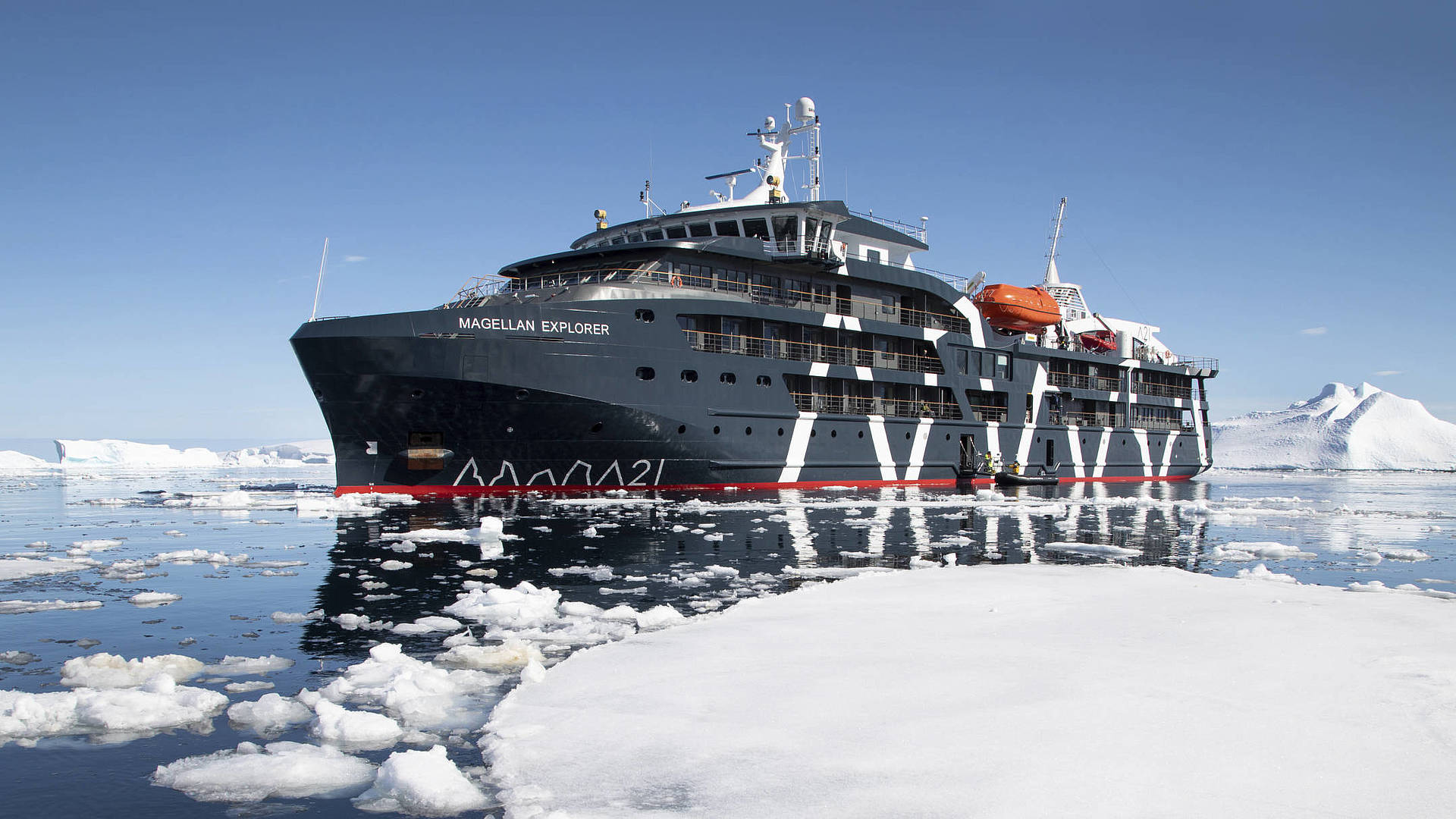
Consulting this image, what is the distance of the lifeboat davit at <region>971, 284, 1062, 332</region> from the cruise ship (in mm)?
86

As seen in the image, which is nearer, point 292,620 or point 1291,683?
point 1291,683

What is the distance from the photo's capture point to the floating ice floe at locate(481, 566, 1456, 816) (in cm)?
335

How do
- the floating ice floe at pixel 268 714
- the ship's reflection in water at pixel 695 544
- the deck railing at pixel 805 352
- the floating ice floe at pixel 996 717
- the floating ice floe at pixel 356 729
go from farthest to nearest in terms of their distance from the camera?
1. the deck railing at pixel 805 352
2. the ship's reflection in water at pixel 695 544
3. the floating ice floe at pixel 268 714
4. the floating ice floe at pixel 356 729
5. the floating ice floe at pixel 996 717

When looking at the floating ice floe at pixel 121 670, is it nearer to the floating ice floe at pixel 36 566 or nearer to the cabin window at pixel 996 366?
the floating ice floe at pixel 36 566

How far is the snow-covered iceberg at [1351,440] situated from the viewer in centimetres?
11538

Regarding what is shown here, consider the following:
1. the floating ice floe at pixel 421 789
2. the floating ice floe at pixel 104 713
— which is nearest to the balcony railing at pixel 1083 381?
the floating ice floe at pixel 104 713

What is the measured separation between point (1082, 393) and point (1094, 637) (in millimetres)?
33143

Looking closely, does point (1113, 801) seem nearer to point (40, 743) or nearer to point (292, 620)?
point (40, 743)

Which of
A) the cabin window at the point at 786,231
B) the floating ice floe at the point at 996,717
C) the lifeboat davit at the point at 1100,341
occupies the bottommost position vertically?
the floating ice floe at the point at 996,717

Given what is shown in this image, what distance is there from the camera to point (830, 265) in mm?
26641

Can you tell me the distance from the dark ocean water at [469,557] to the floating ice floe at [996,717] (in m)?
0.72

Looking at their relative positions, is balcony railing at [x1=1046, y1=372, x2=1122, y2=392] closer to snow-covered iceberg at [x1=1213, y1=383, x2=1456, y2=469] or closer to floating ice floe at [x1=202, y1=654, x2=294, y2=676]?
floating ice floe at [x1=202, y1=654, x2=294, y2=676]

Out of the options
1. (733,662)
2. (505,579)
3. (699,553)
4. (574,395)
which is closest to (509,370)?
(574,395)

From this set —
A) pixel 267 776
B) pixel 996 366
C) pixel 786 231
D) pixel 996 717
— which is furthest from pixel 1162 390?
pixel 267 776
